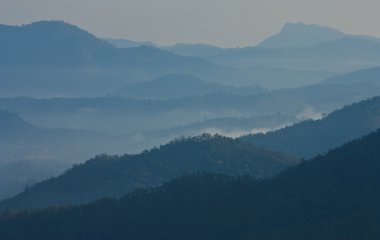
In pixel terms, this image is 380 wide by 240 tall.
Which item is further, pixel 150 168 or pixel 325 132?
pixel 325 132

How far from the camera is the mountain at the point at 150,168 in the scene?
241ft

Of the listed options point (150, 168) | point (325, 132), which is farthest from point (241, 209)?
point (325, 132)

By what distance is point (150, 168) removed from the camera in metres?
76.2

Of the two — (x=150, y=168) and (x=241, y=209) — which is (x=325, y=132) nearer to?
(x=150, y=168)

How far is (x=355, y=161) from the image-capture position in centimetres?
5481

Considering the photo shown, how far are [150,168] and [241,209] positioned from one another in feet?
82.2

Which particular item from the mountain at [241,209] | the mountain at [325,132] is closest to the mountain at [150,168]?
the mountain at [241,209]

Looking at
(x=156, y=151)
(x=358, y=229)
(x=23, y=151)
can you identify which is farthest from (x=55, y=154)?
(x=358, y=229)

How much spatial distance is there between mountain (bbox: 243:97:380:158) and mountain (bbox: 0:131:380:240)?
32.4 metres

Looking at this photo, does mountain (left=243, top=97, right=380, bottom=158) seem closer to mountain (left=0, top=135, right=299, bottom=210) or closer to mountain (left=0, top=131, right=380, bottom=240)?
mountain (left=0, top=135, right=299, bottom=210)

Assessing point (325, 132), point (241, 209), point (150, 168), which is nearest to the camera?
point (241, 209)

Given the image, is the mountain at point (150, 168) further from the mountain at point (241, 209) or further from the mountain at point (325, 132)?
the mountain at point (325, 132)

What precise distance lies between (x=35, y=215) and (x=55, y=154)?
127136 millimetres

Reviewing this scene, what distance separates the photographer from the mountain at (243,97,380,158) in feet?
298
